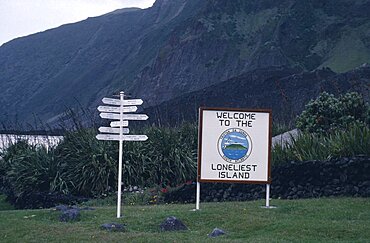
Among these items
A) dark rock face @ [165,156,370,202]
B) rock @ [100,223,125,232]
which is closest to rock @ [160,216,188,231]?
rock @ [100,223,125,232]

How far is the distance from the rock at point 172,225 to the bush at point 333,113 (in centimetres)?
801

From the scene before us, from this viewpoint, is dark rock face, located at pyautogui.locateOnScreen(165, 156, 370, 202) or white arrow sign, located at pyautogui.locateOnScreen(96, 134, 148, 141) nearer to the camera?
white arrow sign, located at pyautogui.locateOnScreen(96, 134, 148, 141)

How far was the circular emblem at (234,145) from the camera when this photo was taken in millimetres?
13258

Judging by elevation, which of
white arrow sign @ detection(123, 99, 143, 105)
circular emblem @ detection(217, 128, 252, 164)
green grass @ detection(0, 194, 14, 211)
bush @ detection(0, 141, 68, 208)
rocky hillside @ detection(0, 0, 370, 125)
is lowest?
green grass @ detection(0, 194, 14, 211)

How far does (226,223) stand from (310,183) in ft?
12.9

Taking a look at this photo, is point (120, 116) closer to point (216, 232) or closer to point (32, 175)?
point (216, 232)

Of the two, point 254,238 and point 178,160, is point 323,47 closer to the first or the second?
point 178,160

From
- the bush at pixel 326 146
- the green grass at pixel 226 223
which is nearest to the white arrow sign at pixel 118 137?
the green grass at pixel 226 223

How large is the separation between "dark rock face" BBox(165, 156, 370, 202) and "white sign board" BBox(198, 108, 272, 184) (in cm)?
183

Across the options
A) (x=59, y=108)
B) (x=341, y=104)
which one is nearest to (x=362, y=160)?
(x=341, y=104)

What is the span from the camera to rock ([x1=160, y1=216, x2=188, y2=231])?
36.2 feet

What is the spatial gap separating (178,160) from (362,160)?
6095mm

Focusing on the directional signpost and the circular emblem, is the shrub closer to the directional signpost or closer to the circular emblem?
the directional signpost

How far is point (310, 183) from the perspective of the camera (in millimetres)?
14719
